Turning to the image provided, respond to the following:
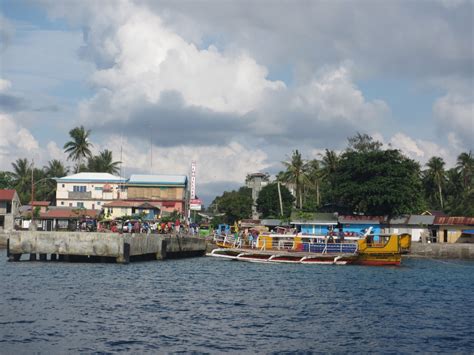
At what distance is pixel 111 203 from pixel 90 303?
73.9 metres

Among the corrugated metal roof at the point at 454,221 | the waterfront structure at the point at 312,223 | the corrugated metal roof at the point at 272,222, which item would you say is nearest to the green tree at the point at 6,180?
the corrugated metal roof at the point at 272,222

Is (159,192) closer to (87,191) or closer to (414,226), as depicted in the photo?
(87,191)

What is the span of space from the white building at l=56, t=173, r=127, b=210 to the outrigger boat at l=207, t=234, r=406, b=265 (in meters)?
52.6

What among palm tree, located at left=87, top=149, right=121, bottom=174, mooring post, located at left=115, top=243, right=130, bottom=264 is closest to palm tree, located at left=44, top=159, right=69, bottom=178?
palm tree, located at left=87, top=149, right=121, bottom=174

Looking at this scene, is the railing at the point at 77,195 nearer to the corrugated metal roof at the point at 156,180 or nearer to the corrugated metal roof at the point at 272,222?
the corrugated metal roof at the point at 156,180

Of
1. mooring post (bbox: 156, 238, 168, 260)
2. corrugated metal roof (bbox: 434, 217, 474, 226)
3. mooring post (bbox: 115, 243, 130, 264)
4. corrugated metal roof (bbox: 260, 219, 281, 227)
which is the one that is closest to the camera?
mooring post (bbox: 115, 243, 130, 264)

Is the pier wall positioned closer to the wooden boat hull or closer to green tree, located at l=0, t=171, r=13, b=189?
the wooden boat hull

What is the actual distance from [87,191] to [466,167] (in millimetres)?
67612

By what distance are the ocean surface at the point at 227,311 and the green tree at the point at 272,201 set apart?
2684 inches

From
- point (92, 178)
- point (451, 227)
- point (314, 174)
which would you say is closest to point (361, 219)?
point (451, 227)

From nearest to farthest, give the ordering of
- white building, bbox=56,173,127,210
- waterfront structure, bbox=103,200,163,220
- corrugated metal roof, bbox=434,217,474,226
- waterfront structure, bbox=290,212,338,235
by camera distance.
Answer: corrugated metal roof, bbox=434,217,474,226 < waterfront structure, bbox=290,212,338,235 < waterfront structure, bbox=103,200,163,220 < white building, bbox=56,173,127,210

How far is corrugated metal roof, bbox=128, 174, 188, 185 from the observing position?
11525 centimetres

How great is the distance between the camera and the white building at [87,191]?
374 feet

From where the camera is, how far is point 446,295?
3950 centimetres
